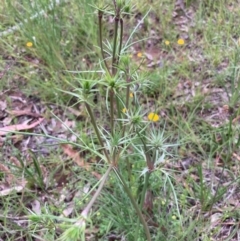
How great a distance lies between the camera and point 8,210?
6.27 ft

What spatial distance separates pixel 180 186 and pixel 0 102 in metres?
1.13

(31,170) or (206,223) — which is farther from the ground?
(31,170)

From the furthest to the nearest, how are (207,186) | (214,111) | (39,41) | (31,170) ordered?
(39,41)
(214,111)
(31,170)
(207,186)

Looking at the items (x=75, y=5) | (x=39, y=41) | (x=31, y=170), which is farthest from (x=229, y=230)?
(x=75, y=5)

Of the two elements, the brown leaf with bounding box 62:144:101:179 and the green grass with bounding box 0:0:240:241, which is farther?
the brown leaf with bounding box 62:144:101:179

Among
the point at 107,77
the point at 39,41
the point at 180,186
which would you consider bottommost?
the point at 180,186

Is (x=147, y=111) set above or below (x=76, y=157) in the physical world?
above

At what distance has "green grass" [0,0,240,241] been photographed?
1.75 meters

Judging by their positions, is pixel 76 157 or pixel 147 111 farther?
pixel 76 157

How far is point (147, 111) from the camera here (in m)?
1.85

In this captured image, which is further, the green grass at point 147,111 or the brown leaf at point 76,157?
the brown leaf at point 76,157

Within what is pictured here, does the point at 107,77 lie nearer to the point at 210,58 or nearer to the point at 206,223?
the point at 206,223

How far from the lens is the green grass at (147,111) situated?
175 centimetres

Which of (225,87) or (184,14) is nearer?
(225,87)
